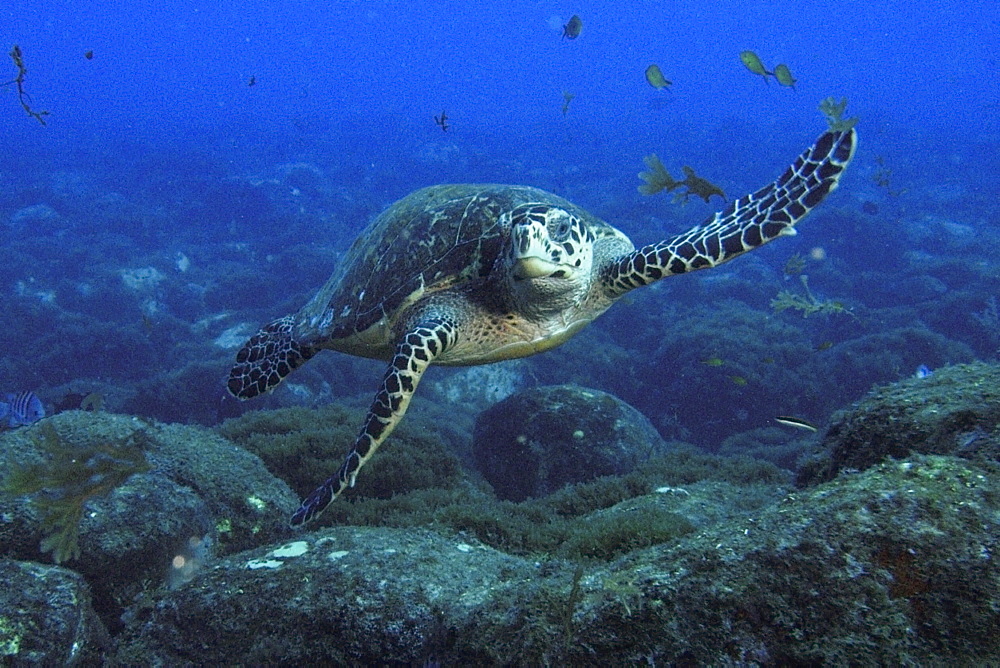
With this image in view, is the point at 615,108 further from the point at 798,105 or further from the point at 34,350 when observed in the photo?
the point at 34,350

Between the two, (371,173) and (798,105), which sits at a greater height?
(798,105)

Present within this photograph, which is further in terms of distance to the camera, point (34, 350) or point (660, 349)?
point (34, 350)

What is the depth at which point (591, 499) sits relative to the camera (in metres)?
5.08

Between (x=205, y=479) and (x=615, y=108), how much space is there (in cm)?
8784

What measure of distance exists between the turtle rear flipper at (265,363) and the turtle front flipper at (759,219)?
13.5ft

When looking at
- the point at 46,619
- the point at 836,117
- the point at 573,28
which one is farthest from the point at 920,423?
the point at 573,28

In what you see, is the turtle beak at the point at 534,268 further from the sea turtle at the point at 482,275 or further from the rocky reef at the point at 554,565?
the rocky reef at the point at 554,565

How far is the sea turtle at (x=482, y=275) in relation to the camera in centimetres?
458

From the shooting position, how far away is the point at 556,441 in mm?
7723

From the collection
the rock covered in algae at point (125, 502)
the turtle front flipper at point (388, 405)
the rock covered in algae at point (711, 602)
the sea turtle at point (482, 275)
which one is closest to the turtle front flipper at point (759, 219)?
the sea turtle at point (482, 275)

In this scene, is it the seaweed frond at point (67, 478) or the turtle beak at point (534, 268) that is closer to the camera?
the seaweed frond at point (67, 478)

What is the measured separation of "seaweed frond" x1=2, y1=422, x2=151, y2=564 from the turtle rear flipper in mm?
2025

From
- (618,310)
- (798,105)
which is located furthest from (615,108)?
(618,310)

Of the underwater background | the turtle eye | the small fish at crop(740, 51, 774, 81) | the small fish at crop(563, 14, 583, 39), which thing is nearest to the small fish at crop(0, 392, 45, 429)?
the underwater background
